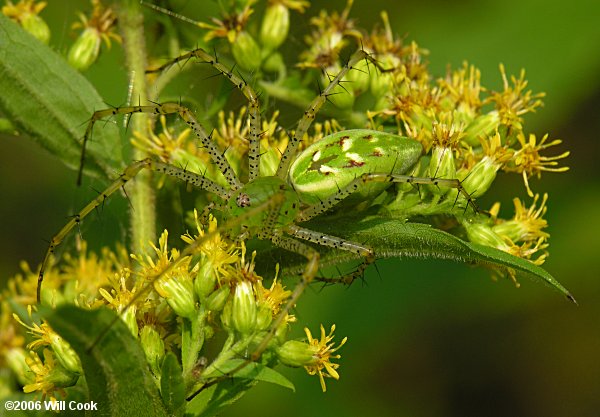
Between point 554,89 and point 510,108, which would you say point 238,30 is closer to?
point 510,108

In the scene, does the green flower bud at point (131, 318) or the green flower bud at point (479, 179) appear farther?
the green flower bud at point (479, 179)

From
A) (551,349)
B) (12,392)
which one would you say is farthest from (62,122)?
(551,349)

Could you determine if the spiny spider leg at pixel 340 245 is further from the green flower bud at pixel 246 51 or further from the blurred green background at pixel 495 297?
the blurred green background at pixel 495 297

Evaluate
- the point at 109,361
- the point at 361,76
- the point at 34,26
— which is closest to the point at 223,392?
the point at 109,361

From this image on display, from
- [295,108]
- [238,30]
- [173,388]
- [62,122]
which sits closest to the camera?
[173,388]

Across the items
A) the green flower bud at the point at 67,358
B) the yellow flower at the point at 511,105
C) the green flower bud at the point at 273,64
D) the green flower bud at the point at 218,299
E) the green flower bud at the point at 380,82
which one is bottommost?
the green flower bud at the point at 67,358

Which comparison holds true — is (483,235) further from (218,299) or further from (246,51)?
(246,51)

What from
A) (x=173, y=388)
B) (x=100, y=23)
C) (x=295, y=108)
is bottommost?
(x=173, y=388)

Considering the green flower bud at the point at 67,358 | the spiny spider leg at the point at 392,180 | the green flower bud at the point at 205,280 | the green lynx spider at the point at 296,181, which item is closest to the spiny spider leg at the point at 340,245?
the green lynx spider at the point at 296,181
